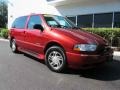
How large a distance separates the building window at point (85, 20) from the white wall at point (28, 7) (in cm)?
243

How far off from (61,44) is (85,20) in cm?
1109

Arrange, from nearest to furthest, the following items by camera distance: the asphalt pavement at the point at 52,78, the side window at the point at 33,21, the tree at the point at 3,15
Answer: the asphalt pavement at the point at 52,78 → the side window at the point at 33,21 → the tree at the point at 3,15

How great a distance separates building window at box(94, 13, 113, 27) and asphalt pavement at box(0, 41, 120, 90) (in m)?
8.08

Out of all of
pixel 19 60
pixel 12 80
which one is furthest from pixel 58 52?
pixel 19 60

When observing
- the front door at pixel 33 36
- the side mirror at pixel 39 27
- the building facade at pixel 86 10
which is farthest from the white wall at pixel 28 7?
the side mirror at pixel 39 27

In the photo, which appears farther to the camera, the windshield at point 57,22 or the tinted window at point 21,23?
the tinted window at point 21,23

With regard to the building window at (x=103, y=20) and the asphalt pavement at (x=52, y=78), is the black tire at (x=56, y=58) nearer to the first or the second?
the asphalt pavement at (x=52, y=78)

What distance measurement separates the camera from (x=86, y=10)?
57.0 feet

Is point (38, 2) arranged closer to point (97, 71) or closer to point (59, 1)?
point (59, 1)

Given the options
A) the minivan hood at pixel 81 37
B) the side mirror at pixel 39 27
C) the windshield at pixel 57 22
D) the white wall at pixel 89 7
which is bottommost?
the minivan hood at pixel 81 37

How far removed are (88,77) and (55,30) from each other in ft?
5.73

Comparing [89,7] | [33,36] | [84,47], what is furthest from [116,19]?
[84,47]

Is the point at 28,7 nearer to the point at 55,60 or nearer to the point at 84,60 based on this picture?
the point at 55,60

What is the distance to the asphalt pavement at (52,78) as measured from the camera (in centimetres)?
567
